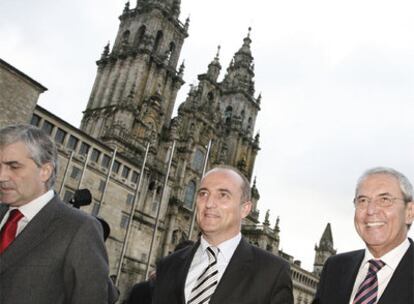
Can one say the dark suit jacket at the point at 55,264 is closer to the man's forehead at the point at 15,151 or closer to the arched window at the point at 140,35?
the man's forehead at the point at 15,151

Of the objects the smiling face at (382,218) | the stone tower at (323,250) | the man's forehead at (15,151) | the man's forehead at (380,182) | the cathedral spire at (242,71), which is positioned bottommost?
the man's forehead at (15,151)

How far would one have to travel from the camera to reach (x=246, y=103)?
66438 millimetres

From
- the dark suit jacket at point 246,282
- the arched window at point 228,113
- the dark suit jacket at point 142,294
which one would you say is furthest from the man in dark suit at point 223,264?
the arched window at point 228,113

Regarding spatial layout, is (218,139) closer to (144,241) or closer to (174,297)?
(144,241)

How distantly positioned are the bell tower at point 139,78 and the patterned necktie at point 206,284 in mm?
38697

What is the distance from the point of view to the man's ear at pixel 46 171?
12.0 feet

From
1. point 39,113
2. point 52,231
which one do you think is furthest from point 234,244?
point 39,113

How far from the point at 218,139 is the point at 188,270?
5401cm

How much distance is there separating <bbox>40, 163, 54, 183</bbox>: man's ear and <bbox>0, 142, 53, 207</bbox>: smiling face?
0.01m

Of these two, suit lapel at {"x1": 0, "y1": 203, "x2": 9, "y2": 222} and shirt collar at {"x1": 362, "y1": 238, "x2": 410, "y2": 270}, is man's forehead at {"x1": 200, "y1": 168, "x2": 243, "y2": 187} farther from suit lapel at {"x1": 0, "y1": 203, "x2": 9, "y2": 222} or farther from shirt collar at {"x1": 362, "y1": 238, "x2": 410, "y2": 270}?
suit lapel at {"x1": 0, "y1": 203, "x2": 9, "y2": 222}

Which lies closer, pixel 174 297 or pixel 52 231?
pixel 52 231

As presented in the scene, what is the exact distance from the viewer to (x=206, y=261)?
13.4ft

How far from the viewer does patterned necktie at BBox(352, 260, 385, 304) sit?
373cm

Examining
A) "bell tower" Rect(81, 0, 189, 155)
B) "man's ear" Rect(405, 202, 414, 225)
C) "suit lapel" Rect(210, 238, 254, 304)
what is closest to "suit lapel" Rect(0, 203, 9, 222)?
"suit lapel" Rect(210, 238, 254, 304)
